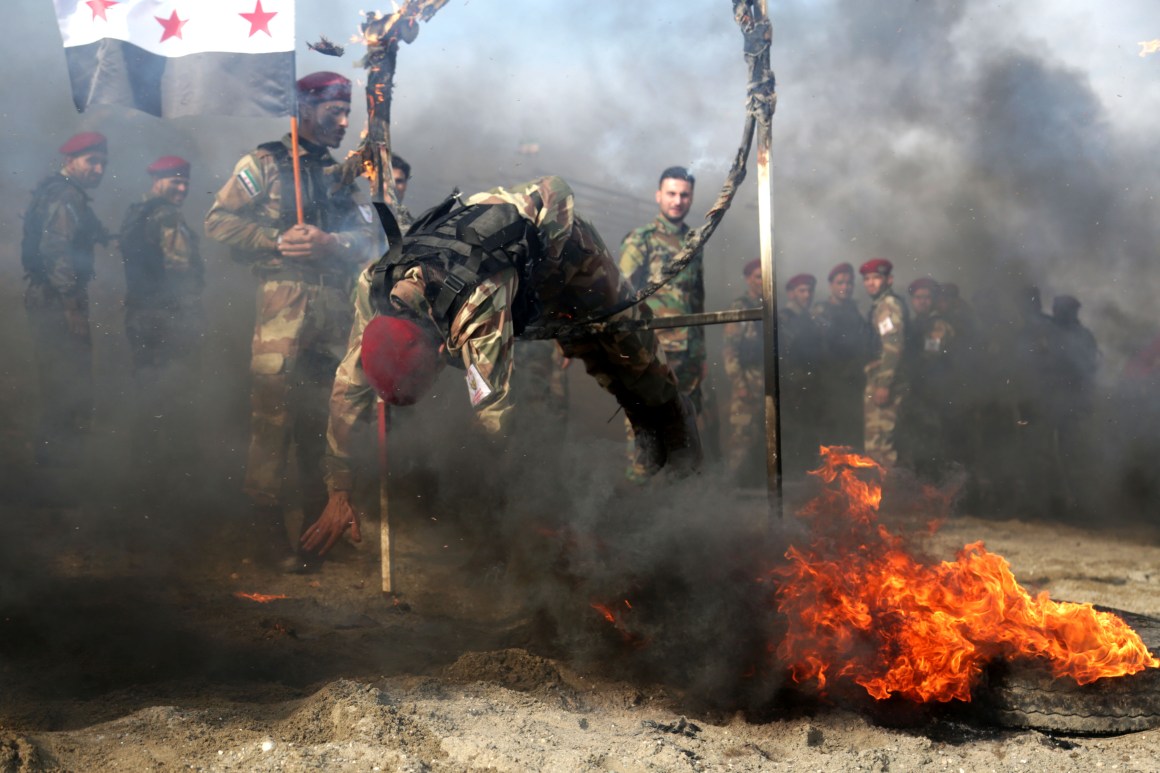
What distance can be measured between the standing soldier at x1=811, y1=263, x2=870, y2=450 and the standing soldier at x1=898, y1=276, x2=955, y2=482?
534mm

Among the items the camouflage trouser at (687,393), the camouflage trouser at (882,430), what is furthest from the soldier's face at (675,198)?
the camouflage trouser at (882,430)

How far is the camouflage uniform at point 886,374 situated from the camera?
30.4 ft

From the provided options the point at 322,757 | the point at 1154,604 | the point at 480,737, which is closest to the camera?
the point at 322,757

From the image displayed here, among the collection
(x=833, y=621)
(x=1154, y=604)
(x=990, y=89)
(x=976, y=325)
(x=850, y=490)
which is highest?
(x=990, y=89)

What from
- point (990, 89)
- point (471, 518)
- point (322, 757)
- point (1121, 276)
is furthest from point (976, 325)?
point (322, 757)

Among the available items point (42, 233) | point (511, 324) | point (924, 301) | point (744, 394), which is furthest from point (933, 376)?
point (42, 233)

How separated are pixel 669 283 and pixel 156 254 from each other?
4.30 m

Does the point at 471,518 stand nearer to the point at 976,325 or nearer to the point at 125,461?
the point at 125,461

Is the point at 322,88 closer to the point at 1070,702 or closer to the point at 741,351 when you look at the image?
the point at 741,351

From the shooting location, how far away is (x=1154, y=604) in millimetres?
5438

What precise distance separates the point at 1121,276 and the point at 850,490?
8.26m

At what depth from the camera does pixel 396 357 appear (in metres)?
3.51

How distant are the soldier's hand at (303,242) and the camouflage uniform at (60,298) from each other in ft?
7.86

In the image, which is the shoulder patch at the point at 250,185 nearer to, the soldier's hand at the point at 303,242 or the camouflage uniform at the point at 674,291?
the soldier's hand at the point at 303,242
